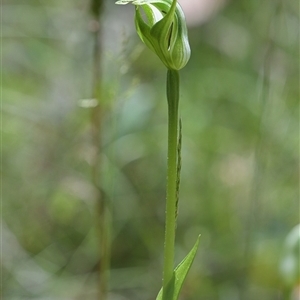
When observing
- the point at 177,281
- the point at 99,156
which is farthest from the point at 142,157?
the point at 177,281

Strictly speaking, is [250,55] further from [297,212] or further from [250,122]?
[297,212]

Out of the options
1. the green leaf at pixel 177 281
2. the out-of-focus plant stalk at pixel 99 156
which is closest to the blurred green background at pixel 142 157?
the out-of-focus plant stalk at pixel 99 156

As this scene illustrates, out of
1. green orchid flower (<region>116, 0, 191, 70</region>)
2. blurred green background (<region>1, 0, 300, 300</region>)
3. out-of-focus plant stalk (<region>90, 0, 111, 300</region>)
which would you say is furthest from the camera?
blurred green background (<region>1, 0, 300, 300</region>)

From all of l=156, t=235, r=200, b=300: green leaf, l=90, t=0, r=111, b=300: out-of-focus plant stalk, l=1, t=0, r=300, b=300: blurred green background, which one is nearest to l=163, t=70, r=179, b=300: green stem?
l=156, t=235, r=200, b=300: green leaf

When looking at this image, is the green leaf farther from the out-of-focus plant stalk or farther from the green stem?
the out-of-focus plant stalk

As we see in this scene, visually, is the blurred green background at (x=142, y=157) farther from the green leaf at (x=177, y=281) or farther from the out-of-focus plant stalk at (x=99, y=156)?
the green leaf at (x=177, y=281)

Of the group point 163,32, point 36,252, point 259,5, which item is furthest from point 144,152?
point 163,32

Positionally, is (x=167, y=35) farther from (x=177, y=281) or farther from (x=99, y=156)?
(x=99, y=156)
